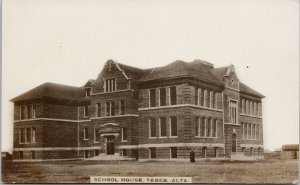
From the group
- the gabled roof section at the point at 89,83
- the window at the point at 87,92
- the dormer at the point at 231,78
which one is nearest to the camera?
the dormer at the point at 231,78

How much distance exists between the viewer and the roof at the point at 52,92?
676 centimetres

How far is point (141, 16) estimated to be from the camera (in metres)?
6.47

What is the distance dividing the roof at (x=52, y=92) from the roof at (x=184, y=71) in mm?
951

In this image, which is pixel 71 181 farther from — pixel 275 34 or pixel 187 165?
pixel 275 34


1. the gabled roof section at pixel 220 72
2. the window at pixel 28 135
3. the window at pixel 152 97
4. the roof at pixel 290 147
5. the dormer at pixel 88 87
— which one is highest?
the gabled roof section at pixel 220 72

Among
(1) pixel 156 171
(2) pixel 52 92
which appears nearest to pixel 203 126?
(1) pixel 156 171

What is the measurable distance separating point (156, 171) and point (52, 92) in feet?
5.84

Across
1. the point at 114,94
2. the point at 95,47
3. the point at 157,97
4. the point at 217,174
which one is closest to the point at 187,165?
the point at 217,174

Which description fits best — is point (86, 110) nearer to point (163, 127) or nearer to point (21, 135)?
point (21, 135)

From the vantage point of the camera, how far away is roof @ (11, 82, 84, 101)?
6.76 metres

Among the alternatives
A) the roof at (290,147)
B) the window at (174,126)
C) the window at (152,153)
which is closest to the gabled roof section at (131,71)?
the window at (174,126)

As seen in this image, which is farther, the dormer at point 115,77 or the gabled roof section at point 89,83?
the gabled roof section at point 89,83

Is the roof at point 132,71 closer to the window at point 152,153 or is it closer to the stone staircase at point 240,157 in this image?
the window at point 152,153

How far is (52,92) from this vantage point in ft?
22.5
